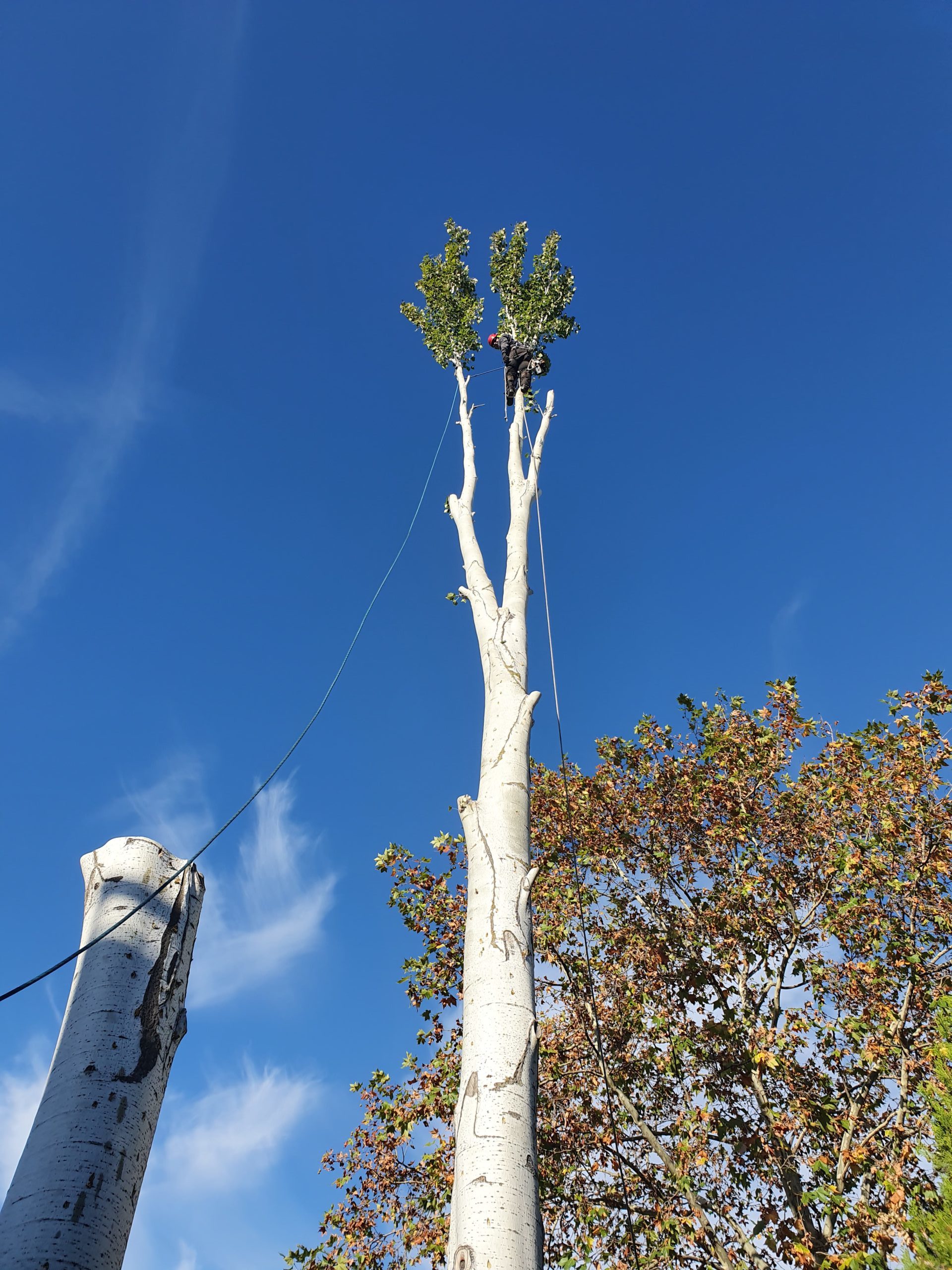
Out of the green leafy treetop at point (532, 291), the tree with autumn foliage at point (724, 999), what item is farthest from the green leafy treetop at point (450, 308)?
the tree with autumn foliage at point (724, 999)

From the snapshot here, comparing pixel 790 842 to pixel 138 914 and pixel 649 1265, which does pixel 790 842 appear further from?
pixel 138 914

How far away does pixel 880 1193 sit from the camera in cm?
728

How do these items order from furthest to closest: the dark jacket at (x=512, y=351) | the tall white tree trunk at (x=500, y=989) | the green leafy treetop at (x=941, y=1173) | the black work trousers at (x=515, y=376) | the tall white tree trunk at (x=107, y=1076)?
the dark jacket at (x=512, y=351)
the black work trousers at (x=515, y=376)
the green leafy treetop at (x=941, y=1173)
the tall white tree trunk at (x=500, y=989)
the tall white tree trunk at (x=107, y=1076)

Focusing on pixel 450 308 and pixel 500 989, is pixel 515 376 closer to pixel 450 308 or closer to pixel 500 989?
pixel 450 308

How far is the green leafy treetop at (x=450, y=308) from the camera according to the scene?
10.5m

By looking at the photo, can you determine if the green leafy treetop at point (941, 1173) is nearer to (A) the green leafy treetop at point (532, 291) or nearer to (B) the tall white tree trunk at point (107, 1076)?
(B) the tall white tree trunk at point (107, 1076)

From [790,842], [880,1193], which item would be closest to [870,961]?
[790,842]

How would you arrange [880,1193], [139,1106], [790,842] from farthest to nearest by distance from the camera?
[790,842] → [880,1193] → [139,1106]

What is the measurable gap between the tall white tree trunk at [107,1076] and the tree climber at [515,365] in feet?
23.9

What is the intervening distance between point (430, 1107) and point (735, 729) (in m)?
5.45

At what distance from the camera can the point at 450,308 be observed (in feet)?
35.9

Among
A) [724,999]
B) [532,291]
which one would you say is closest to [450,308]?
[532,291]

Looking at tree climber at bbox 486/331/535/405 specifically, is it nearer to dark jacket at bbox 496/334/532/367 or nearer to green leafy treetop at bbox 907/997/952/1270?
dark jacket at bbox 496/334/532/367

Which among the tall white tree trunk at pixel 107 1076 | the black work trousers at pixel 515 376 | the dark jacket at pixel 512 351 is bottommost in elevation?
the tall white tree trunk at pixel 107 1076
